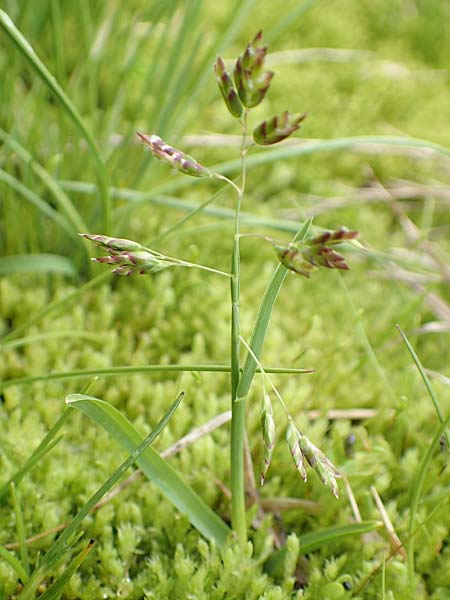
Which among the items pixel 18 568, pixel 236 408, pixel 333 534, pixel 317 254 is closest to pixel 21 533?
pixel 18 568

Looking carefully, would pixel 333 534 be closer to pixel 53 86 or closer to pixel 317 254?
pixel 317 254

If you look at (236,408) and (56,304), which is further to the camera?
(56,304)

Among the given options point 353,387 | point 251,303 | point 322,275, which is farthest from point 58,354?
point 322,275

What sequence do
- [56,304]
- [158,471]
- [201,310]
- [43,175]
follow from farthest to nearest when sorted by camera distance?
[201,310] < [43,175] < [56,304] < [158,471]

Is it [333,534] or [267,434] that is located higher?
[267,434]

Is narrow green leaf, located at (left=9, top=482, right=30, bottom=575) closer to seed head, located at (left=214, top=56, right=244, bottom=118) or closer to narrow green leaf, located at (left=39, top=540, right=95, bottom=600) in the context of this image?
narrow green leaf, located at (left=39, top=540, right=95, bottom=600)

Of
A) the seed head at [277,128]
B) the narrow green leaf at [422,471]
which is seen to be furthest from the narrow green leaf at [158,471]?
the seed head at [277,128]

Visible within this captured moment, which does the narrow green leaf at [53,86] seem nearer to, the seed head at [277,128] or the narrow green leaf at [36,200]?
the narrow green leaf at [36,200]
